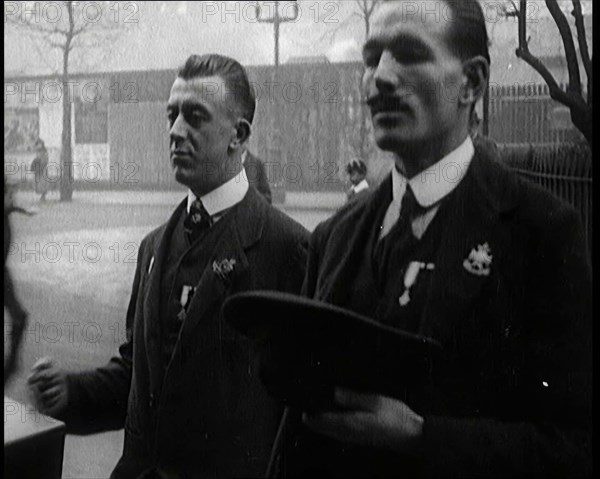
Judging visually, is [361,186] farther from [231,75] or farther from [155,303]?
[155,303]

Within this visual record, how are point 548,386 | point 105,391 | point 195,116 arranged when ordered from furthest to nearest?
point 105,391, point 195,116, point 548,386

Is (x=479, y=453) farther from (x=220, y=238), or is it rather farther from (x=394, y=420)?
(x=220, y=238)

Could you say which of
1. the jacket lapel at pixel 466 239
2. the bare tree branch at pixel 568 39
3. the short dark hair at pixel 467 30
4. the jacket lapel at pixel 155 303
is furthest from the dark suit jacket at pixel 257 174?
the bare tree branch at pixel 568 39

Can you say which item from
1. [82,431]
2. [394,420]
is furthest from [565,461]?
[82,431]

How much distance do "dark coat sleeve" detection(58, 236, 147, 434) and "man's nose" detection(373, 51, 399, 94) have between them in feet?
2.68

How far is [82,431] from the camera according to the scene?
2180 mm

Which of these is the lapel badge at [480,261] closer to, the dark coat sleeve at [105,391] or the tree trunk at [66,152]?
the dark coat sleeve at [105,391]

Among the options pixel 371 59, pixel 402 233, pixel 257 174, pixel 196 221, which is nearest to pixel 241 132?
pixel 257 174

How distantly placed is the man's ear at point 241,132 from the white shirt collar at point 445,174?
19.5 inches

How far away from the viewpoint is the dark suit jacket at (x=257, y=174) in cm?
203

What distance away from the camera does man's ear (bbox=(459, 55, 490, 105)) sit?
1.88m

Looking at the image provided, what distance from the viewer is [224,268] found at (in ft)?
6.63

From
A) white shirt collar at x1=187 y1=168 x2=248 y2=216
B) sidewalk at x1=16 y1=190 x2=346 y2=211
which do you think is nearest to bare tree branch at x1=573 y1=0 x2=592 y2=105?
sidewalk at x1=16 y1=190 x2=346 y2=211

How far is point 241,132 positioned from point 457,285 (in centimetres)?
72
